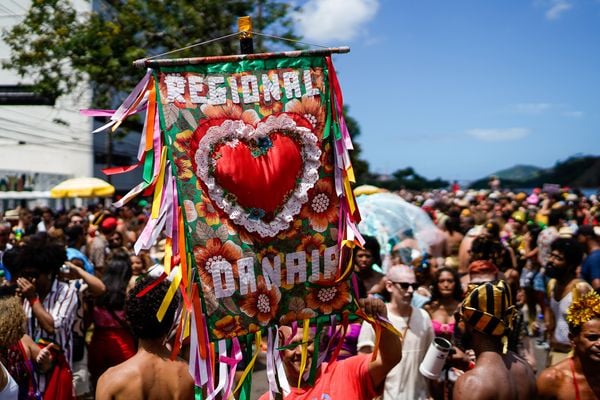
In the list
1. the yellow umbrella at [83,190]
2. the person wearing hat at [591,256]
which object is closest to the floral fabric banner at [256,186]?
the person wearing hat at [591,256]

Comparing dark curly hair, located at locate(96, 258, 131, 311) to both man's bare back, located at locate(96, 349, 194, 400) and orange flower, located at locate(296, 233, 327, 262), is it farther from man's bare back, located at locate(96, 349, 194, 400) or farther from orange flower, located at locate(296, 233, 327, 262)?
orange flower, located at locate(296, 233, 327, 262)

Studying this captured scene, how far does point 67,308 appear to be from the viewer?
4715 millimetres

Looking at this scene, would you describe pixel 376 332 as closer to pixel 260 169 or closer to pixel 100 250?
pixel 260 169

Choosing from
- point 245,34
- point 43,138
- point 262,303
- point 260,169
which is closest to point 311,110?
point 260,169

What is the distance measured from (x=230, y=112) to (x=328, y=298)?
1002 mm

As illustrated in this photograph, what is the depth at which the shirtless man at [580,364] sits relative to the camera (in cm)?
325

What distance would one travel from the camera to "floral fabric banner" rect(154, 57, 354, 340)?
299 centimetres

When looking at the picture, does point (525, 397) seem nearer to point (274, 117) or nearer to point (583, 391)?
point (583, 391)

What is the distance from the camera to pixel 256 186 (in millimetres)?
3125

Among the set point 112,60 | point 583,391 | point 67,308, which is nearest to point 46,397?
point 67,308

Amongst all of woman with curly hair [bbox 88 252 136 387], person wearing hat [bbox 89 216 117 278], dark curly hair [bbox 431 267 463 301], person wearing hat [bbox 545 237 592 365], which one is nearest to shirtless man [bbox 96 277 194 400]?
woman with curly hair [bbox 88 252 136 387]

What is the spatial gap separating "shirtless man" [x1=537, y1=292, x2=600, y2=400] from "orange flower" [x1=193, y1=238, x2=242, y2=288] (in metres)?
1.71

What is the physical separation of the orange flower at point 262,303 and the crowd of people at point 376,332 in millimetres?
203

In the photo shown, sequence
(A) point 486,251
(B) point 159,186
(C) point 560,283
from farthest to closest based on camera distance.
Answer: (A) point 486,251 < (C) point 560,283 < (B) point 159,186
